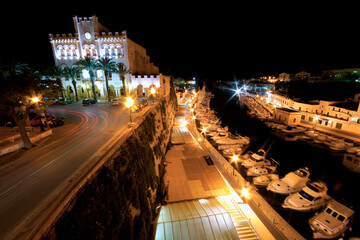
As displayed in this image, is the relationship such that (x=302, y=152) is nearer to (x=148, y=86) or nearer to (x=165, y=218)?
(x=165, y=218)

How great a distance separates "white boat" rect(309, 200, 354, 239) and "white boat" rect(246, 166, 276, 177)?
22.5 feet

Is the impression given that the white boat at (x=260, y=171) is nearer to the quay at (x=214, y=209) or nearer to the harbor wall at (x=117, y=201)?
the quay at (x=214, y=209)

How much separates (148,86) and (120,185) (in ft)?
95.8

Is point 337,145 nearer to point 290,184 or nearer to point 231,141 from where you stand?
point 290,184

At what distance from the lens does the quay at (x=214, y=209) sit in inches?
412

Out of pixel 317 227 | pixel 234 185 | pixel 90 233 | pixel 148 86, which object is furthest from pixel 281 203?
pixel 148 86

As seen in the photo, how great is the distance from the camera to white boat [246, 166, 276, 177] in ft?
66.6

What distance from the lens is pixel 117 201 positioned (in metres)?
8.54

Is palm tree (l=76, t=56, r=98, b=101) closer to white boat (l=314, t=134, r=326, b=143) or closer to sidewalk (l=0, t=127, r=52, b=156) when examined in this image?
sidewalk (l=0, t=127, r=52, b=156)

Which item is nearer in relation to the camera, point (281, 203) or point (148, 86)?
point (281, 203)

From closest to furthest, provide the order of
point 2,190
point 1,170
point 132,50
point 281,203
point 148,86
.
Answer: point 2,190 → point 1,170 → point 281,203 → point 148,86 → point 132,50

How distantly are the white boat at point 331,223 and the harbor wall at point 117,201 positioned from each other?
45.1 ft

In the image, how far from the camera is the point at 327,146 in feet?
89.6

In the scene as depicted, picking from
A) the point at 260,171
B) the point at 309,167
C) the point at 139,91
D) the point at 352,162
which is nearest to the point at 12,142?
the point at 260,171
